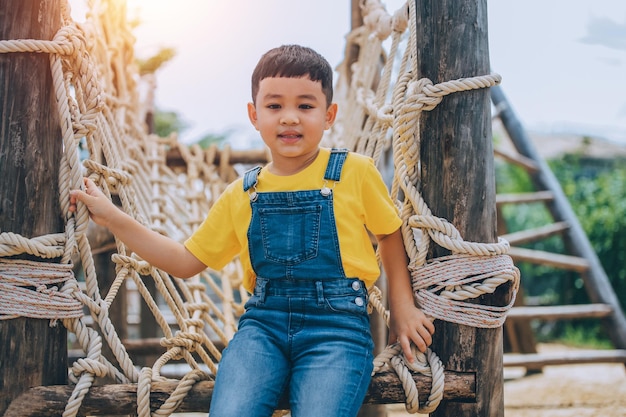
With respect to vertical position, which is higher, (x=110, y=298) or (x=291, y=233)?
(x=291, y=233)

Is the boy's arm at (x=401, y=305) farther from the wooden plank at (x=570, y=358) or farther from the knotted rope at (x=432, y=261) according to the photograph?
→ the wooden plank at (x=570, y=358)

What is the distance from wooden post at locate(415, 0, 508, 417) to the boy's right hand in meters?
0.66

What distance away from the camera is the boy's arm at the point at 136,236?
1322 mm

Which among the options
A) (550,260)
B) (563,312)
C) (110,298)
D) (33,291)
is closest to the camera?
(33,291)

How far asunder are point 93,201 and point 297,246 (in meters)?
0.42

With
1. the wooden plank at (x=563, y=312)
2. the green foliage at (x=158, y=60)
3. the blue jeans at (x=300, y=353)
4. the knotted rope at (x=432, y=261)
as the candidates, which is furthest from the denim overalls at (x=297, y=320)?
the green foliage at (x=158, y=60)

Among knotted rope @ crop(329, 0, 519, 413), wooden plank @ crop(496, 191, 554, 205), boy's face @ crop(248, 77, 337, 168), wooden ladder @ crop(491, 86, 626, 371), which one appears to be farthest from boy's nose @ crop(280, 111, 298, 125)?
wooden plank @ crop(496, 191, 554, 205)

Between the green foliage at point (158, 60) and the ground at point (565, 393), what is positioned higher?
the green foliage at point (158, 60)

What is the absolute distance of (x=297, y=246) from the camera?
1306 millimetres

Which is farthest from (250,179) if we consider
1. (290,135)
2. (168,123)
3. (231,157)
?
(168,123)

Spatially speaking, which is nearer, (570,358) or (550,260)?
(570,358)

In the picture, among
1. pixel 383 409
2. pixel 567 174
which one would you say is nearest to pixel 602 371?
pixel 383 409

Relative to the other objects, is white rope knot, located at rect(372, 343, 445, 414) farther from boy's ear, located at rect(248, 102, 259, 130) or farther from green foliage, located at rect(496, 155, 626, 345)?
green foliage, located at rect(496, 155, 626, 345)

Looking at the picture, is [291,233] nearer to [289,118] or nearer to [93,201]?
[289,118]
